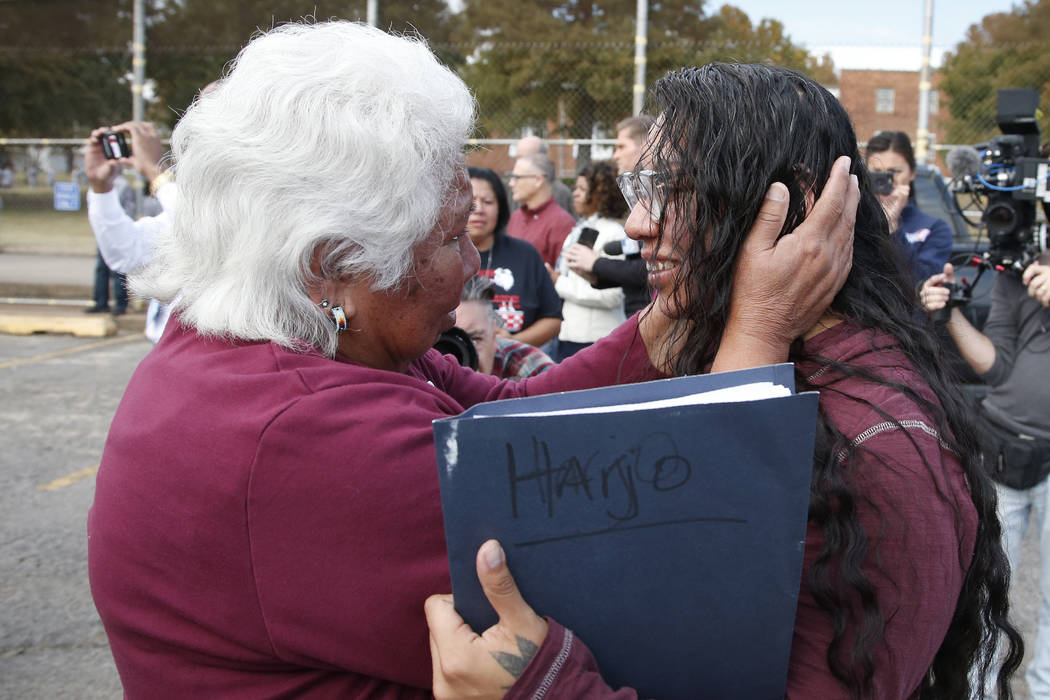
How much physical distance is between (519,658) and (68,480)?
193 inches

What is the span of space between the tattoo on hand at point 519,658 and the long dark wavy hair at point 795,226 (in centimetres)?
39

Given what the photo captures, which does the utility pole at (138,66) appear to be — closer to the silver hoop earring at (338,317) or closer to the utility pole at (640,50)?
the utility pole at (640,50)

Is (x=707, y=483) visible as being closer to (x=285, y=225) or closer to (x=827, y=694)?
(x=827, y=694)

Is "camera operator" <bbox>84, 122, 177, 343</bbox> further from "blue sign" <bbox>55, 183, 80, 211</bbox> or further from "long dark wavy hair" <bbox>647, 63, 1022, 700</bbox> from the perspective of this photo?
"blue sign" <bbox>55, 183, 80, 211</bbox>

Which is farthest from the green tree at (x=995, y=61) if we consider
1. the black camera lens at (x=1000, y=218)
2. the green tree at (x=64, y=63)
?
the green tree at (x=64, y=63)

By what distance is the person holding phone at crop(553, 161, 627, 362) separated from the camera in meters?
5.03

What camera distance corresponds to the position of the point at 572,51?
9180 mm

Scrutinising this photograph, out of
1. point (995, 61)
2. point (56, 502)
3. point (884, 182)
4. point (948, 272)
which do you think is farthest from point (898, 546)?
point (995, 61)

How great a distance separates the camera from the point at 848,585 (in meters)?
1.17

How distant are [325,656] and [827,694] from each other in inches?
26.1

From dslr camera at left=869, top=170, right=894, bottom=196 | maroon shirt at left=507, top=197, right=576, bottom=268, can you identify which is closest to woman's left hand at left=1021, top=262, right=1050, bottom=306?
dslr camera at left=869, top=170, right=894, bottom=196

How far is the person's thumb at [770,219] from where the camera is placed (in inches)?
51.8

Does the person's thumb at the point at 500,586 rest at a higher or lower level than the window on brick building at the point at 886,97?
lower

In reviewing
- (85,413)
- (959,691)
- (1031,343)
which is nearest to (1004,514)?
(1031,343)
